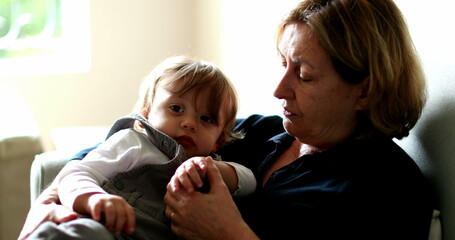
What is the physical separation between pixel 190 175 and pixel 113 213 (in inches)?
9.0

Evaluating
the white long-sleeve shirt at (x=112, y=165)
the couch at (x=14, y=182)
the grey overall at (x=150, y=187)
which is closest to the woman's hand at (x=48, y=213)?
the white long-sleeve shirt at (x=112, y=165)

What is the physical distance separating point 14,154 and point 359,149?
1411 mm

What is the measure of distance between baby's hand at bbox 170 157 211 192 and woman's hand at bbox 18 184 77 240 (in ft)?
0.80

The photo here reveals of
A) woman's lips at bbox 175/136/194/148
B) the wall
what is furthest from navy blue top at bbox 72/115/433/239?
the wall

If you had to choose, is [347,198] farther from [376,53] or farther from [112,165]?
[112,165]

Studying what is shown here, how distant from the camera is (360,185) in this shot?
125 centimetres

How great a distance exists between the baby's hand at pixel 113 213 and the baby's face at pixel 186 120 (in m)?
0.38

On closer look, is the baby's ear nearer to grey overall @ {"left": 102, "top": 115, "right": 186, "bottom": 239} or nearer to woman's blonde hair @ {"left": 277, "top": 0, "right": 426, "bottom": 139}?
grey overall @ {"left": 102, "top": 115, "right": 186, "bottom": 239}

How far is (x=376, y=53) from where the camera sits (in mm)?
1322

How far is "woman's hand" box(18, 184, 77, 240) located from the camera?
1.12 metres

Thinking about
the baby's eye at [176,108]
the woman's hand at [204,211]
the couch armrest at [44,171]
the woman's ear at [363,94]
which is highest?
the woman's ear at [363,94]

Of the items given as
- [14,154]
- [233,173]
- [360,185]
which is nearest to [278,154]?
[233,173]

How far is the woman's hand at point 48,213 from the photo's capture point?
1124 millimetres

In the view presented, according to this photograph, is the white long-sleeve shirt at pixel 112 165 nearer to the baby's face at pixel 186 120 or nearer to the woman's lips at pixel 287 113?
the baby's face at pixel 186 120
